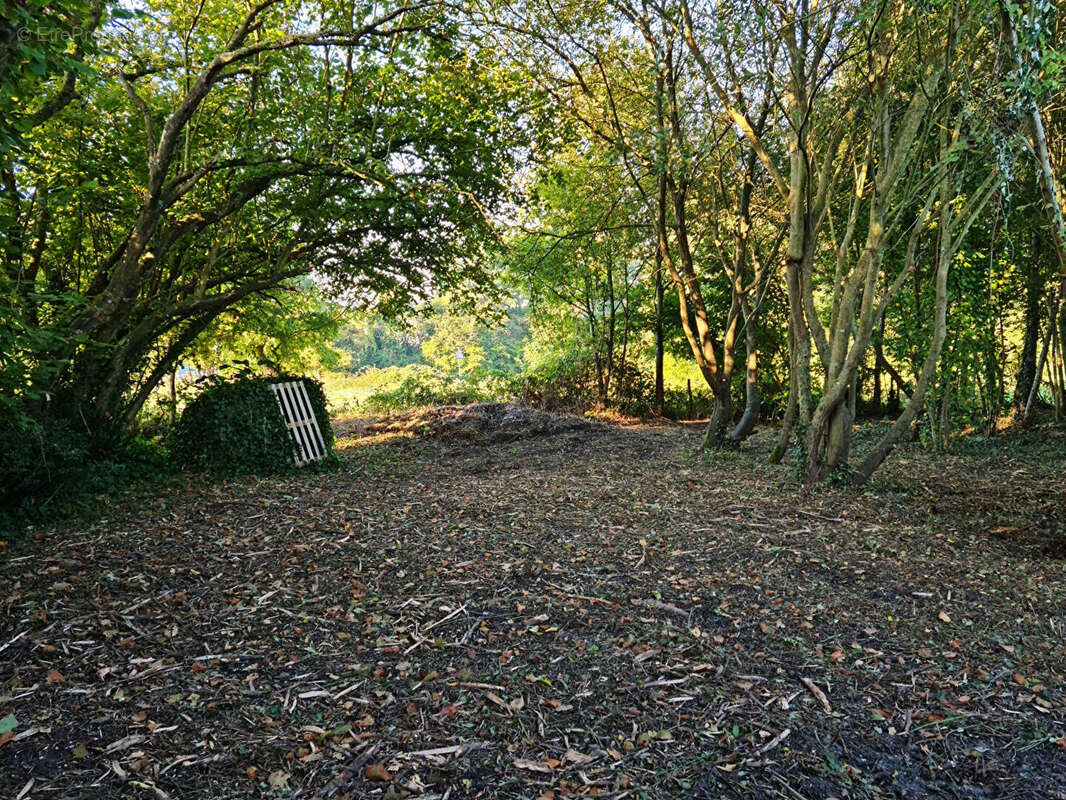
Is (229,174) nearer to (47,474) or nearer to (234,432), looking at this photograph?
(234,432)

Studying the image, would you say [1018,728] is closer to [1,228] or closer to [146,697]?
[146,697]

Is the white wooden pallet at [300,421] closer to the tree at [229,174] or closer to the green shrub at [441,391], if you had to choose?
the tree at [229,174]

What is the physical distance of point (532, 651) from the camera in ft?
9.02

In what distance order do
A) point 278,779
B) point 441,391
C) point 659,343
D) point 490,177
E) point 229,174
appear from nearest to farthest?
point 278,779
point 229,174
point 490,177
point 659,343
point 441,391

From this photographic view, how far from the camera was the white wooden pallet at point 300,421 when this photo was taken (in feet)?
21.9

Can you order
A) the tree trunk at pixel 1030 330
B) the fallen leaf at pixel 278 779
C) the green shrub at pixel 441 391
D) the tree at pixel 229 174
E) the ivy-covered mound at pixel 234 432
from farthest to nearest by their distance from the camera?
the green shrub at pixel 441 391, the tree trunk at pixel 1030 330, the ivy-covered mound at pixel 234 432, the tree at pixel 229 174, the fallen leaf at pixel 278 779

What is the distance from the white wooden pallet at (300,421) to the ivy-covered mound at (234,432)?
0.55ft

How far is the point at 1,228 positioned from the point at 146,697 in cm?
256

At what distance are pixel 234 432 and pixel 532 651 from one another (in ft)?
15.4

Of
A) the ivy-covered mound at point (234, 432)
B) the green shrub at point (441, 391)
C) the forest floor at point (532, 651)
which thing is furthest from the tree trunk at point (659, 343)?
the ivy-covered mound at point (234, 432)

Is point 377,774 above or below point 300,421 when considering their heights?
below

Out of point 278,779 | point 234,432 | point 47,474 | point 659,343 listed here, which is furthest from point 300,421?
point 659,343

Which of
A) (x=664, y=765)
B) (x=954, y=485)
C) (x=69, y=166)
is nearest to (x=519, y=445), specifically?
(x=954, y=485)

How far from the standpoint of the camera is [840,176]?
645 centimetres
